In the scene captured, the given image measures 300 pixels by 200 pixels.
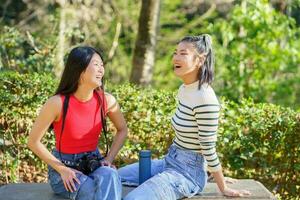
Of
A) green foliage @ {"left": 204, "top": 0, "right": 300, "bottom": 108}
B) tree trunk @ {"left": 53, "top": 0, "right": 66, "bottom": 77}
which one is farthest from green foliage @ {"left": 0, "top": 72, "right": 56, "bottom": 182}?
green foliage @ {"left": 204, "top": 0, "right": 300, "bottom": 108}

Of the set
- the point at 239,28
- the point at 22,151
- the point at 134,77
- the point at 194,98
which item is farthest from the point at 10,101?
the point at 239,28

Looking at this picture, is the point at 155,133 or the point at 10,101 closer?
the point at 10,101

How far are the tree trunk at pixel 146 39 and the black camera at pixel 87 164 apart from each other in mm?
4417

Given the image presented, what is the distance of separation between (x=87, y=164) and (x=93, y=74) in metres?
0.52

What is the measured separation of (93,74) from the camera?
11.5 feet

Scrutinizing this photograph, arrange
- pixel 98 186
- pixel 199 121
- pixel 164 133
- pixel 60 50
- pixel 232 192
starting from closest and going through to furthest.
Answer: pixel 98 186
pixel 199 121
pixel 232 192
pixel 164 133
pixel 60 50

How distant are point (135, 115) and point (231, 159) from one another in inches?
36.2

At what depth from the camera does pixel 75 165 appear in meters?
3.55

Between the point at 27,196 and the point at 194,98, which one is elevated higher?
the point at 194,98

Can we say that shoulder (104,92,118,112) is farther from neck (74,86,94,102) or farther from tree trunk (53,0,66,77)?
tree trunk (53,0,66,77)

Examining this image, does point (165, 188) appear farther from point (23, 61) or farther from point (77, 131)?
point (23, 61)

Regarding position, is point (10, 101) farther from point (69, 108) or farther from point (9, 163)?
point (69, 108)

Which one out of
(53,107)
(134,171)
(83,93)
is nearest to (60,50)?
(134,171)

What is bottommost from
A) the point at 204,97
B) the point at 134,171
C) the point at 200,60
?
the point at 134,171
